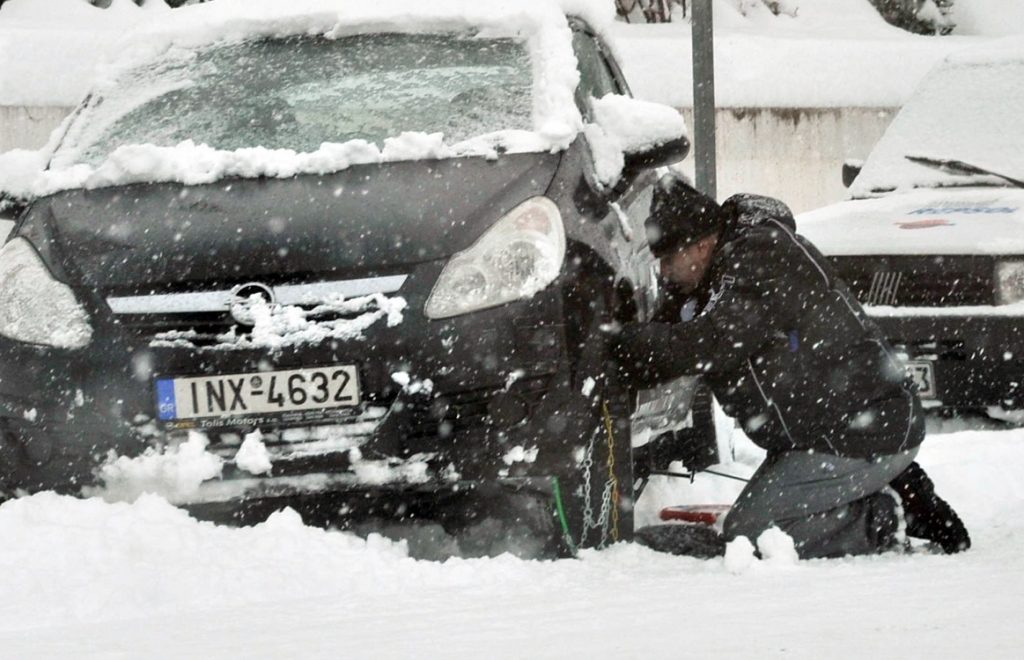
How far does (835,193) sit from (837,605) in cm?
1125

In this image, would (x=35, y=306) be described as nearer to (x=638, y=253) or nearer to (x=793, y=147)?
(x=638, y=253)

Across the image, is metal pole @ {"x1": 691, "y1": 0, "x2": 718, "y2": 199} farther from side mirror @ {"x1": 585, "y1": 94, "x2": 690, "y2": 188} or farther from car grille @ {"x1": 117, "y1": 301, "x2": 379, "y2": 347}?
car grille @ {"x1": 117, "y1": 301, "x2": 379, "y2": 347}

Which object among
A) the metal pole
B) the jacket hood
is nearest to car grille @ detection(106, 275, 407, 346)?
the jacket hood

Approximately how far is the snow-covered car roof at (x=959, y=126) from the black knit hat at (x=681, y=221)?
3.36m

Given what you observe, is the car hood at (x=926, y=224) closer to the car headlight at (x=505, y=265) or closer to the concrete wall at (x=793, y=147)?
the car headlight at (x=505, y=265)

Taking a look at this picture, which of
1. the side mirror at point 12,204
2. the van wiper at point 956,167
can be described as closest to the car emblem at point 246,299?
the side mirror at point 12,204

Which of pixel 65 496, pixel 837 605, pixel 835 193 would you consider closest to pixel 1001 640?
pixel 837 605

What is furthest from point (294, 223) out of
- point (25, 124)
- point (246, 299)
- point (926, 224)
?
point (25, 124)

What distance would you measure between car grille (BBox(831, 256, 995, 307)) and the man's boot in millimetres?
1872

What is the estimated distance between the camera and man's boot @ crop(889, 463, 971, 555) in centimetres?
482

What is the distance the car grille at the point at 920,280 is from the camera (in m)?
6.72

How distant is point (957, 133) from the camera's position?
837 cm

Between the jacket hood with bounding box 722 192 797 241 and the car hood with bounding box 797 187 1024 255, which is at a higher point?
the jacket hood with bounding box 722 192 797 241

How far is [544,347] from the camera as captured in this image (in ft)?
13.8
